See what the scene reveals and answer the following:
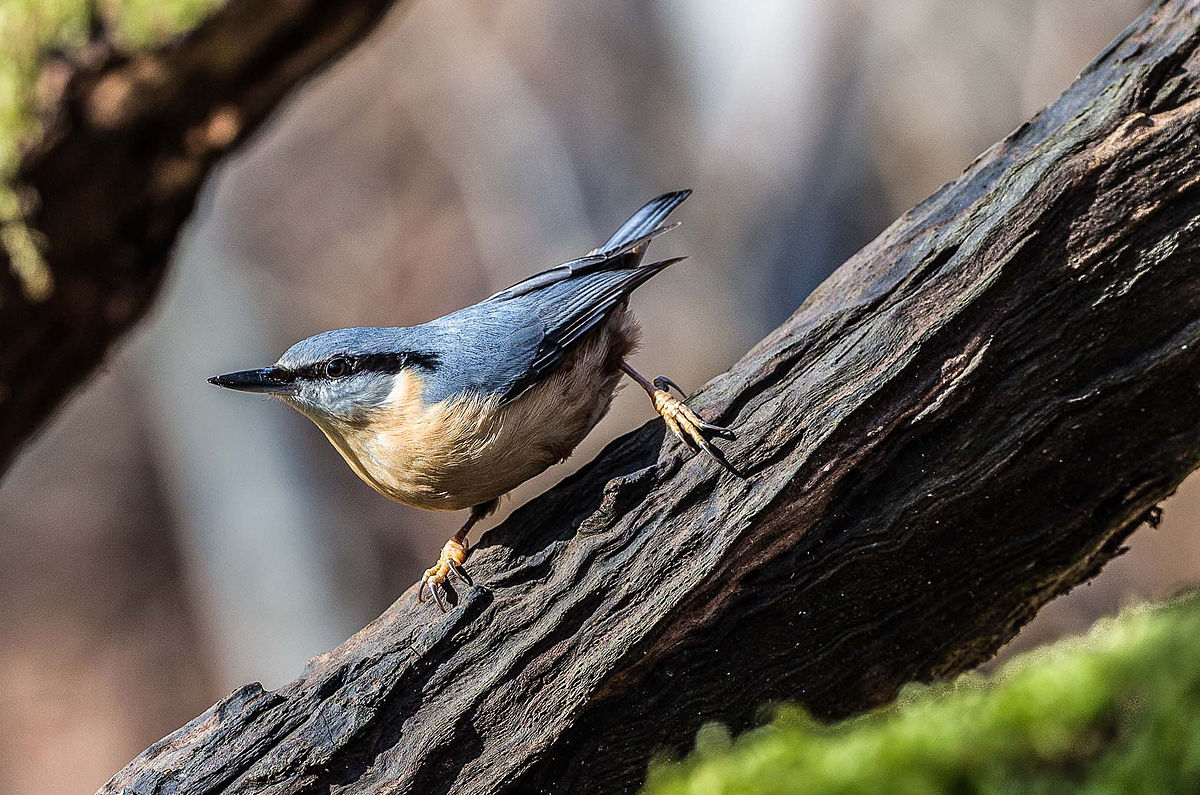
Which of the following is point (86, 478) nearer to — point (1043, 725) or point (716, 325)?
point (716, 325)

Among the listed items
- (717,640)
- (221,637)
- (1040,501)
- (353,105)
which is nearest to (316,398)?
(717,640)

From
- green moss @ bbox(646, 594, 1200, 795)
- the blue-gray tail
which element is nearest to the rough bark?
the blue-gray tail

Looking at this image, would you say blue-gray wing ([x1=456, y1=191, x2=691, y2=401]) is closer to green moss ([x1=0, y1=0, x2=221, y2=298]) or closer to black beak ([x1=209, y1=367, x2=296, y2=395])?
black beak ([x1=209, y1=367, x2=296, y2=395])

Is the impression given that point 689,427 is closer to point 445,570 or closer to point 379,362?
point 445,570

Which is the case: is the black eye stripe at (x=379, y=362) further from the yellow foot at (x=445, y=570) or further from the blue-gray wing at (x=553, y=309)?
the yellow foot at (x=445, y=570)

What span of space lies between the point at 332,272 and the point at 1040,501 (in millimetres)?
7977

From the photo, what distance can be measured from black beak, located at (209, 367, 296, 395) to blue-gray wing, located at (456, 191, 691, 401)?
1.71 ft

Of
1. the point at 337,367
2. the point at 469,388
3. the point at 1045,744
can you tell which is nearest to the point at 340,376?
the point at 337,367

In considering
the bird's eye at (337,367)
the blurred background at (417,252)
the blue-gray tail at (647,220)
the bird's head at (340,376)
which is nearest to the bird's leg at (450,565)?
the bird's head at (340,376)

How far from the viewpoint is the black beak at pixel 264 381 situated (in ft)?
8.21

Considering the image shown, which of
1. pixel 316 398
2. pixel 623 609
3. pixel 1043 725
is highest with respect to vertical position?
pixel 316 398

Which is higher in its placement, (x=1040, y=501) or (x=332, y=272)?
(x=332, y=272)

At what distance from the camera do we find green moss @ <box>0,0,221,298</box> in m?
2.45

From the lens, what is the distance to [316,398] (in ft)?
8.53
